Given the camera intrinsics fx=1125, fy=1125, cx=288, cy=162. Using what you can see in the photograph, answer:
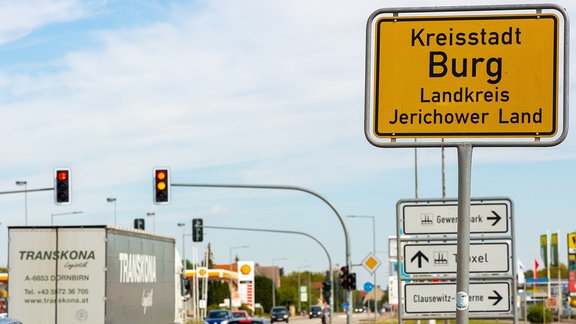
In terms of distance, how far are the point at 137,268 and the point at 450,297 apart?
15442mm

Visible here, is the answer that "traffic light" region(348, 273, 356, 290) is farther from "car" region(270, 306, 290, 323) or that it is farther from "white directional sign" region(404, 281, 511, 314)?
"car" region(270, 306, 290, 323)

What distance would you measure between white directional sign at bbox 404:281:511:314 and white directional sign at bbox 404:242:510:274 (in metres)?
0.17

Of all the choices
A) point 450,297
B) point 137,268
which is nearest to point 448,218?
point 450,297

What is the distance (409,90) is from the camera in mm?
5961

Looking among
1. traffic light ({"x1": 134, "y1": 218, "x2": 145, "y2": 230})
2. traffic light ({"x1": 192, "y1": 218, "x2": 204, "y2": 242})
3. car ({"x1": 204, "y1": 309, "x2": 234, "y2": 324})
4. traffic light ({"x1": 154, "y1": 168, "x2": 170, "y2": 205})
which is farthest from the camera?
traffic light ({"x1": 134, "y1": 218, "x2": 145, "y2": 230})

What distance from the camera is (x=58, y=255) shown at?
984 inches

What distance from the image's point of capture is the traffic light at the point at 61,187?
35.0 meters

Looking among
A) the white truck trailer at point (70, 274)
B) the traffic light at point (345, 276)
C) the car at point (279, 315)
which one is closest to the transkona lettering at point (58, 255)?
the white truck trailer at point (70, 274)

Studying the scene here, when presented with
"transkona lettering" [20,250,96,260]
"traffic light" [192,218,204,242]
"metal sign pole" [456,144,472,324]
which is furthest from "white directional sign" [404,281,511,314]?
"traffic light" [192,218,204,242]

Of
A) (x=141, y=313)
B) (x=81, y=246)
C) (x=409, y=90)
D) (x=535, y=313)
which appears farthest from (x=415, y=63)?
(x=535, y=313)

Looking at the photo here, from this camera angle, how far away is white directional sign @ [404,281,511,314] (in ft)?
39.3

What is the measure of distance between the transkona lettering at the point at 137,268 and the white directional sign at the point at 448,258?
13.8 meters

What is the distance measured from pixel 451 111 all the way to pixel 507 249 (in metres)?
6.41

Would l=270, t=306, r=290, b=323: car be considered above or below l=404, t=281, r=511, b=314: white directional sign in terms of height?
below
